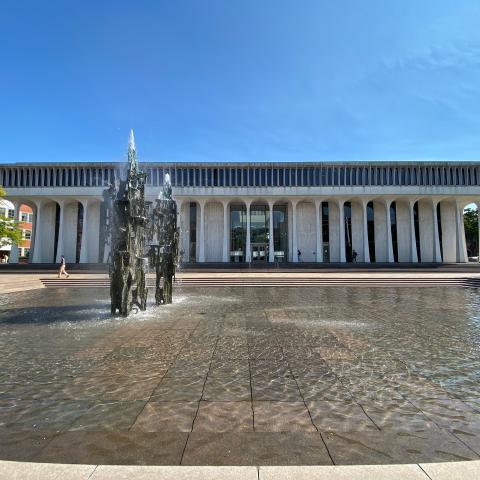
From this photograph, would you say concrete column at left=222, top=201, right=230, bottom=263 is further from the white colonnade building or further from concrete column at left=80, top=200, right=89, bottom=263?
concrete column at left=80, top=200, right=89, bottom=263

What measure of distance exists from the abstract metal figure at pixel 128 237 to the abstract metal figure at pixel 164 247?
2.02m

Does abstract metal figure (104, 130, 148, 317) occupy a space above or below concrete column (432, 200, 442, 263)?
below

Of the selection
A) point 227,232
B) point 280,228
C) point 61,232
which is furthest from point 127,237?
point 61,232

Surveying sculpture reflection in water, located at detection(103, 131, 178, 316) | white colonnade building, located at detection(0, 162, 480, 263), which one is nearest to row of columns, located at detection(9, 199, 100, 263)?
white colonnade building, located at detection(0, 162, 480, 263)

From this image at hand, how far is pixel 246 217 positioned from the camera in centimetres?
6391

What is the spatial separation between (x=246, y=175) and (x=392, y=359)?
55506 mm

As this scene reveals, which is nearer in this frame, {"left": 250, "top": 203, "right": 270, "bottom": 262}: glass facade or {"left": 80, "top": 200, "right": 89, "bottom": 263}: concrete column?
{"left": 80, "top": 200, "right": 89, "bottom": 263}: concrete column

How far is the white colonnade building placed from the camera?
193 ft

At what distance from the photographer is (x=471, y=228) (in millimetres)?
81312

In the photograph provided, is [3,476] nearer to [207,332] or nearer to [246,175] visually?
[207,332]

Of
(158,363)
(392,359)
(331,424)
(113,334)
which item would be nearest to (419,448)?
(331,424)

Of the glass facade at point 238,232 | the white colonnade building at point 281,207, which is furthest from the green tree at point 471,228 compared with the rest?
the glass facade at point 238,232

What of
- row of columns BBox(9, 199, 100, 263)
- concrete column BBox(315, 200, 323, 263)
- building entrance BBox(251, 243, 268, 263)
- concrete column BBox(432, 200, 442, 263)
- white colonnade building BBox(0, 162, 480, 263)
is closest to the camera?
white colonnade building BBox(0, 162, 480, 263)

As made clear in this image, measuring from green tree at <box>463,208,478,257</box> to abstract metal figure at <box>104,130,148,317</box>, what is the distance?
87641mm
